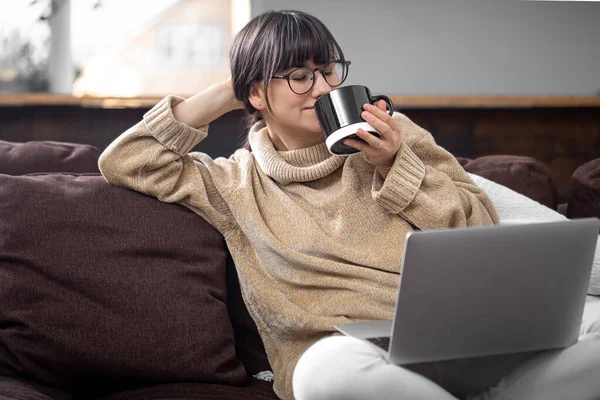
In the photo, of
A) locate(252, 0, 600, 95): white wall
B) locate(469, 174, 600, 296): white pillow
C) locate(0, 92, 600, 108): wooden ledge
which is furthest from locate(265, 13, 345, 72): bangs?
locate(252, 0, 600, 95): white wall

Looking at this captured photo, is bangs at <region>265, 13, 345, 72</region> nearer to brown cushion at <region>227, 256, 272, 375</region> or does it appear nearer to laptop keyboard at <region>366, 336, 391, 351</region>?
brown cushion at <region>227, 256, 272, 375</region>

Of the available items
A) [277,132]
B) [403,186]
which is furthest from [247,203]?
[403,186]

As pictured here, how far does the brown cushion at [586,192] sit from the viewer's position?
6.32 feet

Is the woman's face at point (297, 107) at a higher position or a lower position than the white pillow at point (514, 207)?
higher

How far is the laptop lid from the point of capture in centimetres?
115

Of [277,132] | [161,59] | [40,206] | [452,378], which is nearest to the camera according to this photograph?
[452,378]

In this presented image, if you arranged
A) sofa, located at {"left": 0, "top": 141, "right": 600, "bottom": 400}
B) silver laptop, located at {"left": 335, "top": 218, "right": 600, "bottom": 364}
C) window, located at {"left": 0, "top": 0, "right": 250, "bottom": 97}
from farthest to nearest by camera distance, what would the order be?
window, located at {"left": 0, "top": 0, "right": 250, "bottom": 97}, sofa, located at {"left": 0, "top": 141, "right": 600, "bottom": 400}, silver laptop, located at {"left": 335, "top": 218, "right": 600, "bottom": 364}

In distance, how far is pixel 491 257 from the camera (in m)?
1.17

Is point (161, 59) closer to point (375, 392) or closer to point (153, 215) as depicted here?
point (153, 215)

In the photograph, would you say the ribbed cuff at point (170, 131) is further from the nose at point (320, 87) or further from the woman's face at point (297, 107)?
the nose at point (320, 87)

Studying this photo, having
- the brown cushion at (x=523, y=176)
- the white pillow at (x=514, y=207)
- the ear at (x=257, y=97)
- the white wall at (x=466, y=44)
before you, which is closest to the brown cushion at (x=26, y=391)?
the ear at (x=257, y=97)

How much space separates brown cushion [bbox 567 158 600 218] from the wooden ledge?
0.70 metres

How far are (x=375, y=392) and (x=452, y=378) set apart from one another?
0.73ft

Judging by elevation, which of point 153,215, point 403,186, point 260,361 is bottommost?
point 260,361
